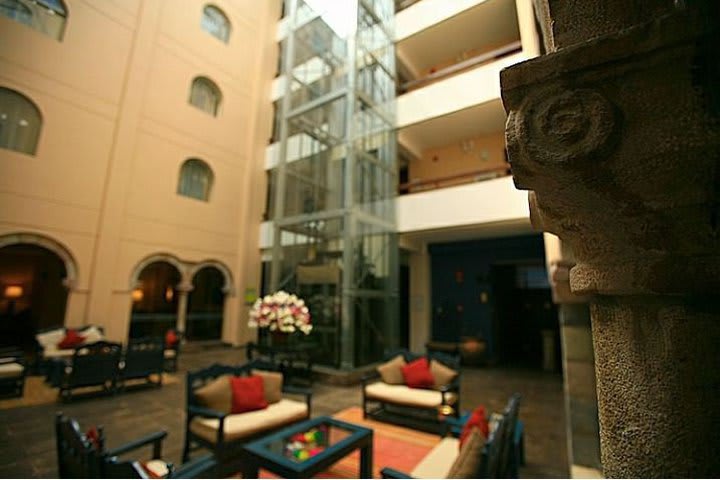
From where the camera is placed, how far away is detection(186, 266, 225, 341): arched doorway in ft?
21.5

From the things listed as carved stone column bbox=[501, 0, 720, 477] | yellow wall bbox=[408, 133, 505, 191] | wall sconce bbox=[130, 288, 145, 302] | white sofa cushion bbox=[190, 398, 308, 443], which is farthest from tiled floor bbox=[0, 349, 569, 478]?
Answer: yellow wall bbox=[408, 133, 505, 191]

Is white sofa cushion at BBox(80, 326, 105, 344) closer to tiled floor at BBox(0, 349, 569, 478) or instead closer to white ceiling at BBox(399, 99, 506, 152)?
tiled floor at BBox(0, 349, 569, 478)

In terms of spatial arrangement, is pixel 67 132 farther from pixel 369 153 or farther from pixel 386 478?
pixel 369 153

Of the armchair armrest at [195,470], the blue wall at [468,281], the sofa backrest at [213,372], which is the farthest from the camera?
the blue wall at [468,281]

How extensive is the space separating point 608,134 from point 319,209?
4.19m

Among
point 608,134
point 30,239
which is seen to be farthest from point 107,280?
point 608,134

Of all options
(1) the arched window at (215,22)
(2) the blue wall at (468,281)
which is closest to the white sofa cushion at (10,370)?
(1) the arched window at (215,22)

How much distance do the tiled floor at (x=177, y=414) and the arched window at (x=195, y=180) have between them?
98.6 inches

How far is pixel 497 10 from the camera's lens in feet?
3.24

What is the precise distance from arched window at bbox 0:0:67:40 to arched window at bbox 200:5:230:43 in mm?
422

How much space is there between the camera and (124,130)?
181 cm

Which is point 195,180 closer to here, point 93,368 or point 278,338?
point 93,368

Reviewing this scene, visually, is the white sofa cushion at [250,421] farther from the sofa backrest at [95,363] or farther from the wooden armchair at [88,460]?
the sofa backrest at [95,363]

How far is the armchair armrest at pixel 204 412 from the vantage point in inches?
91.4
